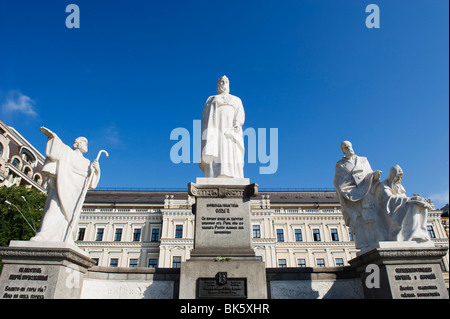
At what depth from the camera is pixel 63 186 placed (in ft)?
21.4

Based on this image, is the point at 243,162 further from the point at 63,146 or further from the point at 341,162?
the point at 63,146

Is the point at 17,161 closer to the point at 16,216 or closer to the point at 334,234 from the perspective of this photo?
the point at 16,216

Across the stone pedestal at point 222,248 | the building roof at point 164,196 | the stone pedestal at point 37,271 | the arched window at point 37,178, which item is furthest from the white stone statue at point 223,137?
the arched window at point 37,178

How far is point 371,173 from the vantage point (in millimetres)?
6969

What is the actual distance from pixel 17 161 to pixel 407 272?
52911mm

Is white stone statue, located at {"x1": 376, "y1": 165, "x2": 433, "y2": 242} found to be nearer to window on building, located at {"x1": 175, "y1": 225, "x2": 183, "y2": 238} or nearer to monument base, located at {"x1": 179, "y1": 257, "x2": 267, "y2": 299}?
monument base, located at {"x1": 179, "y1": 257, "x2": 267, "y2": 299}

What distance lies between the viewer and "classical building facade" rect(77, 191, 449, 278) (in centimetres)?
4159

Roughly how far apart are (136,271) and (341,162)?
19.2ft

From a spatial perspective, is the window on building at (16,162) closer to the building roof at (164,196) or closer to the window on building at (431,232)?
the building roof at (164,196)

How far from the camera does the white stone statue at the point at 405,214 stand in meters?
6.05

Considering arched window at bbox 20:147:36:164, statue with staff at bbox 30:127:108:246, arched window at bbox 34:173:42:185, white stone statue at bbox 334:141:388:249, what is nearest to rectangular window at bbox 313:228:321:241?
white stone statue at bbox 334:141:388:249

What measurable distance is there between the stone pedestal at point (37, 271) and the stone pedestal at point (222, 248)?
7.58 feet

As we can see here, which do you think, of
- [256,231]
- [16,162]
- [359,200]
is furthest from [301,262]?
[16,162]

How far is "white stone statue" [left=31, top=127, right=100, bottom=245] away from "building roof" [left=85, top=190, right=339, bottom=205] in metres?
46.2
